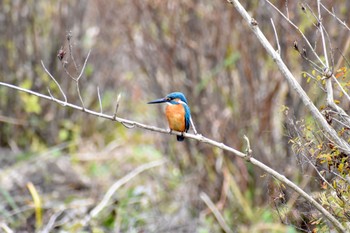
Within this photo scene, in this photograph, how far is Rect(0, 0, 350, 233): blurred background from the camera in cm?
535

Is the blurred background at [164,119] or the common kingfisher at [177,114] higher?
the common kingfisher at [177,114]

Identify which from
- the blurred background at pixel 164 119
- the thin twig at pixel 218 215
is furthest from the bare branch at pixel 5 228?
the thin twig at pixel 218 215

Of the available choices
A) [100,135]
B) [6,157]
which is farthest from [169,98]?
[100,135]

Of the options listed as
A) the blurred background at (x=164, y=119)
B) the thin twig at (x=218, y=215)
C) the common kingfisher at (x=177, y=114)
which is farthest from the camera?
the thin twig at (x=218, y=215)

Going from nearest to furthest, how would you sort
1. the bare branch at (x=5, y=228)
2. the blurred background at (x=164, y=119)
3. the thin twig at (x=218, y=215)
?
the bare branch at (x=5, y=228)
the blurred background at (x=164, y=119)
the thin twig at (x=218, y=215)

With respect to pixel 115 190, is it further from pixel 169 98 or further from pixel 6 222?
pixel 169 98

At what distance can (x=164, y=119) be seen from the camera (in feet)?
19.3

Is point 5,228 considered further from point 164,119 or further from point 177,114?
point 177,114

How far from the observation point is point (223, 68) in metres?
5.59

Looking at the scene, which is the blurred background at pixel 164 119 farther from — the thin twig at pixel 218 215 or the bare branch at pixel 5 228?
the bare branch at pixel 5 228

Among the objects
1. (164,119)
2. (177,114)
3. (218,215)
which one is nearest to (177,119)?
(177,114)

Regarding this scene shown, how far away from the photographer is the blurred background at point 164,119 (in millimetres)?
5352

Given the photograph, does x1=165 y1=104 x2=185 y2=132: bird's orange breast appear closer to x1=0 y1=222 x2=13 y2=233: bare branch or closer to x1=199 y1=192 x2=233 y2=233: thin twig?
x1=199 y1=192 x2=233 y2=233: thin twig

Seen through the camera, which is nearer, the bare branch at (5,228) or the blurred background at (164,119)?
the bare branch at (5,228)
